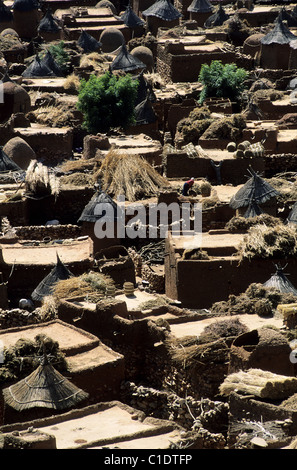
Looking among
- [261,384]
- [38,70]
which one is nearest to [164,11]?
[38,70]

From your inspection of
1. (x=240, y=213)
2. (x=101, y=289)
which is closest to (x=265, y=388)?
(x=101, y=289)

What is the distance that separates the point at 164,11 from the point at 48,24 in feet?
18.0

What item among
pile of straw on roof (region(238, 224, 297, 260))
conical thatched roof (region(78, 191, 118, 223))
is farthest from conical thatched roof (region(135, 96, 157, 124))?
pile of straw on roof (region(238, 224, 297, 260))

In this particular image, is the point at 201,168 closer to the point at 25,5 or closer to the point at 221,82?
the point at 221,82

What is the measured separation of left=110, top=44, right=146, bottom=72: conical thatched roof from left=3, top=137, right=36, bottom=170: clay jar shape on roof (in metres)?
Answer: 12.6

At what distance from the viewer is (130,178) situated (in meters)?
45.9

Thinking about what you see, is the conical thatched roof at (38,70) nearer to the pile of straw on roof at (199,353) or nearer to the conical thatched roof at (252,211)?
the conical thatched roof at (252,211)

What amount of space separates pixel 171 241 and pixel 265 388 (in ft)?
41.4

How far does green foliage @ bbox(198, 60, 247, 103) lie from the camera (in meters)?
60.4

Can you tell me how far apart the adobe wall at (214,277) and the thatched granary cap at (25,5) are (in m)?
40.6

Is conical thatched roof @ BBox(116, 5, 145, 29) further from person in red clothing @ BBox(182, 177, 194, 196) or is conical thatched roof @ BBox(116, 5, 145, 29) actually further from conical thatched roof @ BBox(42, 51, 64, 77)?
person in red clothing @ BBox(182, 177, 194, 196)

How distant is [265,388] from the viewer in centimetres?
2609

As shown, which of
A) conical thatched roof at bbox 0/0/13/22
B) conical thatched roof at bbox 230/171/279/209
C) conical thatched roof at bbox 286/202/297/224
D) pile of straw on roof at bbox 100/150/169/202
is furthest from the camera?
→ conical thatched roof at bbox 0/0/13/22

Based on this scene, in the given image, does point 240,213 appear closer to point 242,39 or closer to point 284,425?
point 284,425
